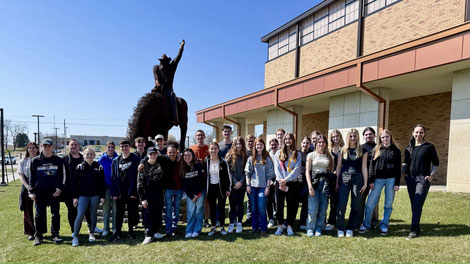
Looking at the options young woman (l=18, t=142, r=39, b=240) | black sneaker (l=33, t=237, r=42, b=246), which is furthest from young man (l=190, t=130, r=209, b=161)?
black sneaker (l=33, t=237, r=42, b=246)

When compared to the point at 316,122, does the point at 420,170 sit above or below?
below

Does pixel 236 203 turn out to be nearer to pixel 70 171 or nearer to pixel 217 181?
pixel 217 181

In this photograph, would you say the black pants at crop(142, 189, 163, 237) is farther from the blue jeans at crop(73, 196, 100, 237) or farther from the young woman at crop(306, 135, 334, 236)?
the young woman at crop(306, 135, 334, 236)

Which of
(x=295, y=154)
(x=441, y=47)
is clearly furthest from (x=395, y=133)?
(x=295, y=154)

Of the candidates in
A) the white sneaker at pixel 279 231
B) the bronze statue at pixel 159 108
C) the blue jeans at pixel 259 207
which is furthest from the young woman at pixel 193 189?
the bronze statue at pixel 159 108

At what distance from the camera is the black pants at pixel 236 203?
4.72 metres

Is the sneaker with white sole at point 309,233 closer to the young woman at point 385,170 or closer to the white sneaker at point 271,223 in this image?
the white sneaker at point 271,223

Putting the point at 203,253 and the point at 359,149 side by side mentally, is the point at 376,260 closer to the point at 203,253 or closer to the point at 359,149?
the point at 359,149

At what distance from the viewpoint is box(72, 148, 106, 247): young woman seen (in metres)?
4.41

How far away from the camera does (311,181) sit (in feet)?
14.6

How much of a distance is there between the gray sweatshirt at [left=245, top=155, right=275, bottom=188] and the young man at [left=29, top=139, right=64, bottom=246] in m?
3.22

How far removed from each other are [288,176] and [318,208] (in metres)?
0.76

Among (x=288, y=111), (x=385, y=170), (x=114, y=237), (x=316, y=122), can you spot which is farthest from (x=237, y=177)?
(x=316, y=122)

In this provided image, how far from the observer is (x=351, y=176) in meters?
4.37
